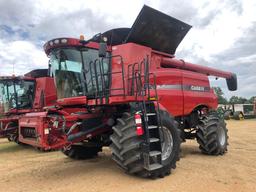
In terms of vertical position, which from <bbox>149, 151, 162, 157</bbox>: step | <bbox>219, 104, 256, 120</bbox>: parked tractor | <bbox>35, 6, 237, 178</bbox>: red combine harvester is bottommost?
<bbox>219, 104, 256, 120</bbox>: parked tractor

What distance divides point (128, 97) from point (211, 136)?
384 cm

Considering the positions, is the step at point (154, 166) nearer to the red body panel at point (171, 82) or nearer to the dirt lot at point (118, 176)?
the dirt lot at point (118, 176)

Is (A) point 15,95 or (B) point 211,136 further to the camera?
(A) point 15,95

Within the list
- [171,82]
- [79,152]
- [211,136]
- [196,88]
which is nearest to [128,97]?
[171,82]

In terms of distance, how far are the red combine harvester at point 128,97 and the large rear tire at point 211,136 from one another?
Answer: 0.03 metres

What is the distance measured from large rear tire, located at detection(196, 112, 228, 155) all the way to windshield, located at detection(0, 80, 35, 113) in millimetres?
8471

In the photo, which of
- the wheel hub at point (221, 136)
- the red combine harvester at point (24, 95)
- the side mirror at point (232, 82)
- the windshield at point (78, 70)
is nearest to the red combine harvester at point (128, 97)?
the windshield at point (78, 70)

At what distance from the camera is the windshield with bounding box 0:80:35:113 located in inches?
535

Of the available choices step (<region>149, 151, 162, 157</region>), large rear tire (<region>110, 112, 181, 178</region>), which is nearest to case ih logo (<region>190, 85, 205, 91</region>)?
large rear tire (<region>110, 112, 181, 178</region>)

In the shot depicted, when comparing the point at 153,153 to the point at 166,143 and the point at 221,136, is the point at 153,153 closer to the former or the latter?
the point at 166,143

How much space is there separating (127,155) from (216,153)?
168 inches

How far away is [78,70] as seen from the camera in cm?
675

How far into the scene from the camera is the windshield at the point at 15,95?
13.6 meters

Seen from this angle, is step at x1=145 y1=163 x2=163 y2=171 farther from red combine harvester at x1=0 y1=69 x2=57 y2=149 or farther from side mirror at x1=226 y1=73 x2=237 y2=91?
red combine harvester at x1=0 y1=69 x2=57 y2=149
